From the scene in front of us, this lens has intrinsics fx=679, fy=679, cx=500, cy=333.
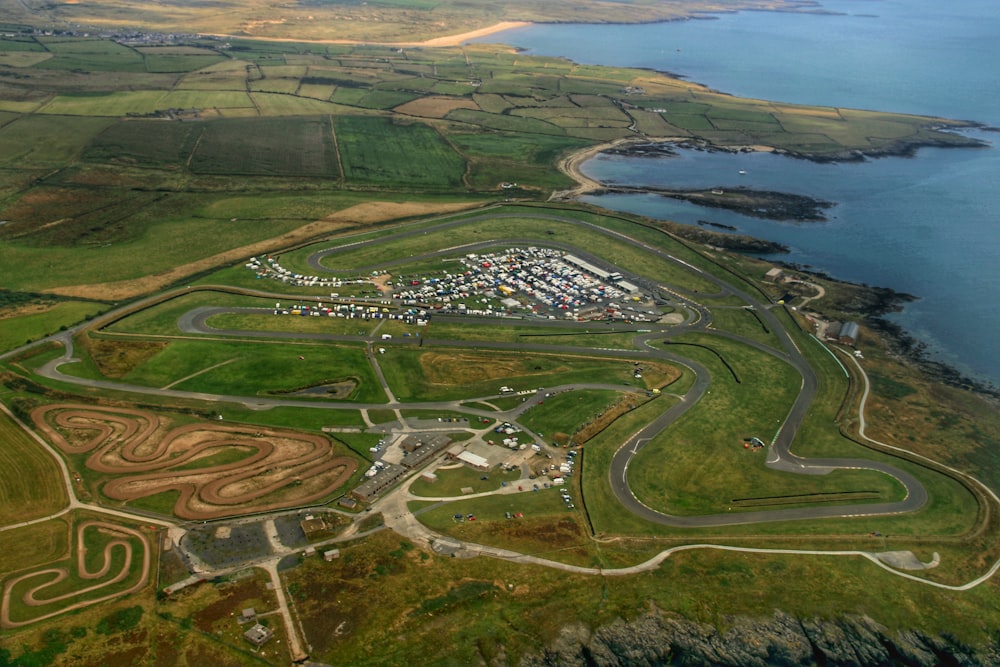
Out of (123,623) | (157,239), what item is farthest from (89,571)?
(157,239)

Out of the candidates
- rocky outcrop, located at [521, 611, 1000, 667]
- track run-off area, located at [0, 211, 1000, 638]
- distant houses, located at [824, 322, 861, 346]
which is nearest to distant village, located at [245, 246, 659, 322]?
track run-off area, located at [0, 211, 1000, 638]

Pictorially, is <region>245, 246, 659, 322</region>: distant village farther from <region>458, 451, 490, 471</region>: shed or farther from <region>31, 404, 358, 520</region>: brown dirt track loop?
<region>458, 451, 490, 471</region>: shed

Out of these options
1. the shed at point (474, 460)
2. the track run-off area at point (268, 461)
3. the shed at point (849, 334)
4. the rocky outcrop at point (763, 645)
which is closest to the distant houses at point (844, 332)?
the shed at point (849, 334)

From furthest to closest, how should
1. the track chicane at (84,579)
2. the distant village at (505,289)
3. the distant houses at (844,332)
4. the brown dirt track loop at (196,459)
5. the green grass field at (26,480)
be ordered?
the distant village at (505,289) → the distant houses at (844,332) → the brown dirt track loop at (196,459) → the green grass field at (26,480) → the track chicane at (84,579)

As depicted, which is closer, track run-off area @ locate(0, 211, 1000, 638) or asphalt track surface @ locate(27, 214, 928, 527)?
track run-off area @ locate(0, 211, 1000, 638)

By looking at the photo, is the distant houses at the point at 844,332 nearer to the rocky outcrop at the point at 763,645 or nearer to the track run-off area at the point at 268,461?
the track run-off area at the point at 268,461

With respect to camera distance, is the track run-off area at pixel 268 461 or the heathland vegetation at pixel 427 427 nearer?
the heathland vegetation at pixel 427 427

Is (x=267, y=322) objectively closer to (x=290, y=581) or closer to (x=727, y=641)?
(x=290, y=581)
